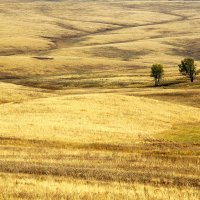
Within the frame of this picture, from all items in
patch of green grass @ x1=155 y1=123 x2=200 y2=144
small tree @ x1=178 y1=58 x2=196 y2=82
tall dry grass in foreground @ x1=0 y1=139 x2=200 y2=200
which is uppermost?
tall dry grass in foreground @ x1=0 y1=139 x2=200 y2=200

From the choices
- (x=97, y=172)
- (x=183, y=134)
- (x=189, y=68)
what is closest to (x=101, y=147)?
(x=97, y=172)

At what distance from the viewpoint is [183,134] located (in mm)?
44781

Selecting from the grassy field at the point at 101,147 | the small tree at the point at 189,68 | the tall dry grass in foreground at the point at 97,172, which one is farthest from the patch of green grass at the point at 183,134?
the small tree at the point at 189,68

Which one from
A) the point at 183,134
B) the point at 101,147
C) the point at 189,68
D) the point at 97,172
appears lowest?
the point at 189,68

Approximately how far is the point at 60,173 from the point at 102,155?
8.11 m

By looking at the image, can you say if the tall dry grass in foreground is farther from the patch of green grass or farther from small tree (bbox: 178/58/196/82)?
small tree (bbox: 178/58/196/82)

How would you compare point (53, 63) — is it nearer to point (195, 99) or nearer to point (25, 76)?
point (25, 76)

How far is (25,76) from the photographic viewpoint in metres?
148


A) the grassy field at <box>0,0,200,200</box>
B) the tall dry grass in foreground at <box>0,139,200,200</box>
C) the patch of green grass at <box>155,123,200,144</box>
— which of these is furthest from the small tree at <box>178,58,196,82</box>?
the tall dry grass in foreground at <box>0,139,200,200</box>

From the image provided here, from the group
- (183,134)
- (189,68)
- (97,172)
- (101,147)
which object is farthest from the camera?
(189,68)

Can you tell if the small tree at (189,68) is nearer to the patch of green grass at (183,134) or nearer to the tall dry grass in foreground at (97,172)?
the patch of green grass at (183,134)

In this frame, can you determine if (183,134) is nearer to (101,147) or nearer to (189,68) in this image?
(101,147)

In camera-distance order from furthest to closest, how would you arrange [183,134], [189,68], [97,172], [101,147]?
[189,68] < [183,134] < [101,147] < [97,172]

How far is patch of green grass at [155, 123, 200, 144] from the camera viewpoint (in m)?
40.9
